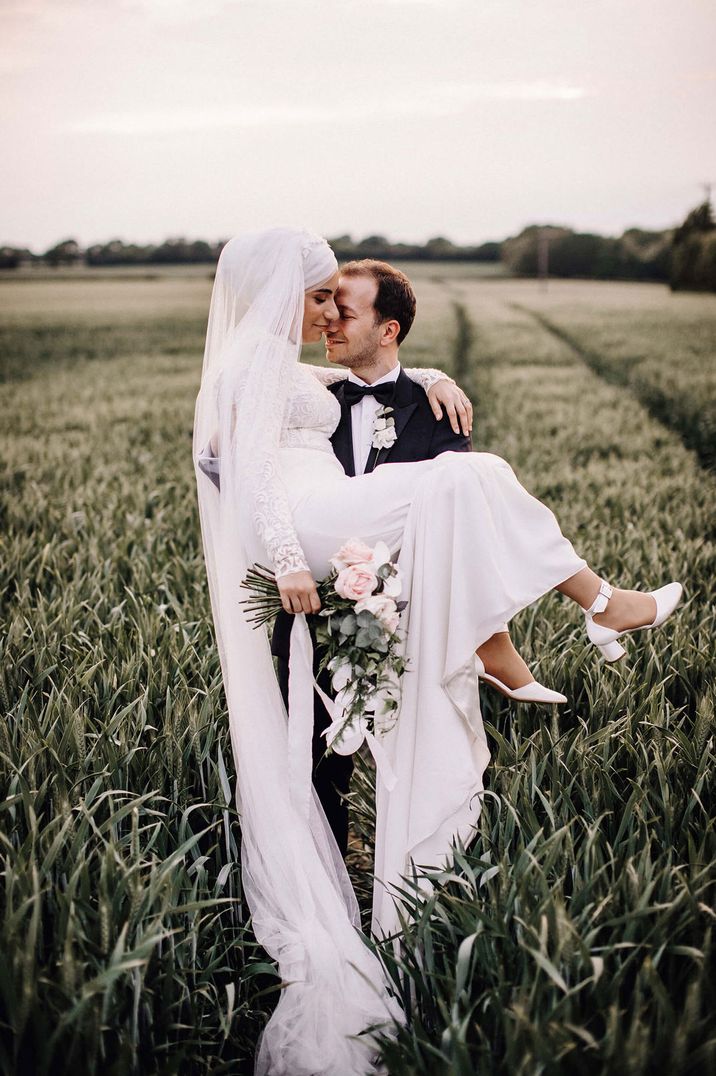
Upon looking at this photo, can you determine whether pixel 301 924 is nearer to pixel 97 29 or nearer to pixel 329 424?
pixel 329 424

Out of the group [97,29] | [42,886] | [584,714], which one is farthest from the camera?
[97,29]

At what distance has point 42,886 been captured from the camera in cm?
203

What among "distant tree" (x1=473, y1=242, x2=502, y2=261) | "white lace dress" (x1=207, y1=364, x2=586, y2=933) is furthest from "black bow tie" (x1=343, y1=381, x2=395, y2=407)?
"distant tree" (x1=473, y1=242, x2=502, y2=261)

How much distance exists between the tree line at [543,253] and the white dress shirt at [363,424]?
21925 millimetres

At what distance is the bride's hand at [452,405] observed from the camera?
9.37ft

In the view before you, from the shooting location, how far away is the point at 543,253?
142ft

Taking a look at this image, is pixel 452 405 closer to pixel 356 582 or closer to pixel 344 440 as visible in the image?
pixel 344 440

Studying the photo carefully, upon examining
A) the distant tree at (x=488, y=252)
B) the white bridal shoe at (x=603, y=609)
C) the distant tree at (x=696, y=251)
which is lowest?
the white bridal shoe at (x=603, y=609)

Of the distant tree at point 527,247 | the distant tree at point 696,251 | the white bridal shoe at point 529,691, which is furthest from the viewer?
the distant tree at point 527,247

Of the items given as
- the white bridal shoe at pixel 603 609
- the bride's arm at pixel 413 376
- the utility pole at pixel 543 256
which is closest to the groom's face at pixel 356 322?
the bride's arm at pixel 413 376

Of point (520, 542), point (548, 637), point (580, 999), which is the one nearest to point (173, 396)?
point (548, 637)

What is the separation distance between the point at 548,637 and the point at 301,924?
178 cm

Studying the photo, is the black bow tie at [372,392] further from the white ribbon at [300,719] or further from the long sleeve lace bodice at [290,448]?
the white ribbon at [300,719]

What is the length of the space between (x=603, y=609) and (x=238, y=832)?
1.50 meters
